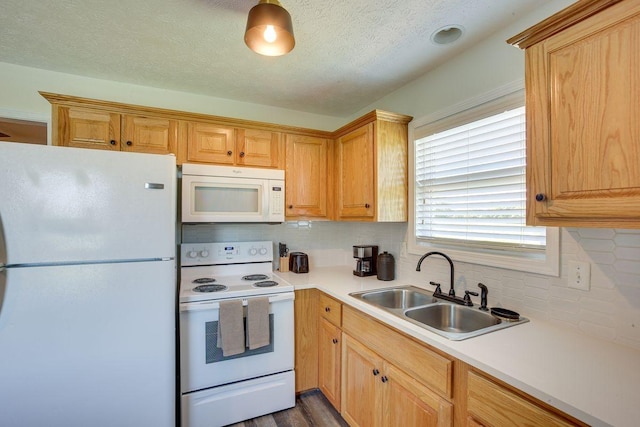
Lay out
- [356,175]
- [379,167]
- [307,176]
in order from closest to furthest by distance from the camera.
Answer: [379,167] → [356,175] → [307,176]

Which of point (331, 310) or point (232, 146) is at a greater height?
point (232, 146)

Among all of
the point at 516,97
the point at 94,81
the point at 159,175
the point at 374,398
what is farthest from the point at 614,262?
the point at 94,81

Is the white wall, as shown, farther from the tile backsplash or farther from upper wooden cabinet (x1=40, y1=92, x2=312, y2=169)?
the tile backsplash

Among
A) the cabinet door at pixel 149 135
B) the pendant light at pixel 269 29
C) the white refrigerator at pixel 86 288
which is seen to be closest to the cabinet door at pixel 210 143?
the cabinet door at pixel 149 135

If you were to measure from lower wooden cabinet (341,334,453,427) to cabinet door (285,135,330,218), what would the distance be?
1117 millimetres

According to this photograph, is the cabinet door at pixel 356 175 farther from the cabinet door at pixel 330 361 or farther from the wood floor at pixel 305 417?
the wood floor at pixel 305 417

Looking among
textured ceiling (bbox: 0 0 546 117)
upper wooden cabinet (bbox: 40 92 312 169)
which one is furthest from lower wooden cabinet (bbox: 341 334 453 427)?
textured ceiling (bbox: 0 0 546 117)

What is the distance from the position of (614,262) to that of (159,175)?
7.02 ft

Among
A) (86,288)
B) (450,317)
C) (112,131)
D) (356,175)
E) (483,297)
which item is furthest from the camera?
(356,175)

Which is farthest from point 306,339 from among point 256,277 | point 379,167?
point 379,167

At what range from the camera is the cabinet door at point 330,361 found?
196 cm

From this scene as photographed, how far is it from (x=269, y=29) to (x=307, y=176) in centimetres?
137

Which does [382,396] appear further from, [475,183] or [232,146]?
[232,146]

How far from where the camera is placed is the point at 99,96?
7.21ft
